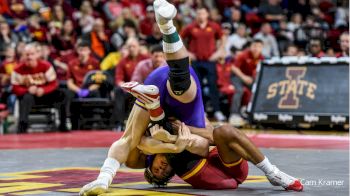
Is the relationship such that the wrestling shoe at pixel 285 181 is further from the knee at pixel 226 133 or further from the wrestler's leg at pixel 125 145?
the wrestler's leg at pixel 125 145

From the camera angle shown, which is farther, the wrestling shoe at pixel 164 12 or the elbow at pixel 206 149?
the elbow at pixel 206 149

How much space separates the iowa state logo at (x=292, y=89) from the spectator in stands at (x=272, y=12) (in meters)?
6.74

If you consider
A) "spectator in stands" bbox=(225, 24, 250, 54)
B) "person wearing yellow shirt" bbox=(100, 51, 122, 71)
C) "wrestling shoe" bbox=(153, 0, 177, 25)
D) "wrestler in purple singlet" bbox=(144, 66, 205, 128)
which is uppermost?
"wrestling shoe" bbox=(153, 0, 177, 25)

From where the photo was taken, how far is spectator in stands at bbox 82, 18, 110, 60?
17109 millimetres

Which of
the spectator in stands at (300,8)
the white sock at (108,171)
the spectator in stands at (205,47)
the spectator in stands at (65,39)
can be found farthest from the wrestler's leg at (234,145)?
the spectator in stands at (300,8)

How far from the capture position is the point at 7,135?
43.9ft

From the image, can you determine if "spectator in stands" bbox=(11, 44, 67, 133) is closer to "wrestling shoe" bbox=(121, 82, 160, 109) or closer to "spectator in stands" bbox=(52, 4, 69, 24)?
"spectator in stands" bbox=(52, 4, 69, 24)

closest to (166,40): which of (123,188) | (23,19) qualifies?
(123,188)

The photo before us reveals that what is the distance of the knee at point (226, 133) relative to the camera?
6113mm

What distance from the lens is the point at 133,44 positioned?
47.4 feet

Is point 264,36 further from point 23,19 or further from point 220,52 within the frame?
point 23,19

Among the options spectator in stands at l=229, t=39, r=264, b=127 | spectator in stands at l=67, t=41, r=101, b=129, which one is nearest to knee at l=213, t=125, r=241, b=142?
spectator in stands at l=67, t=41, r=101, b=129

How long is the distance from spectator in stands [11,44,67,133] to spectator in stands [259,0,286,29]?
817cm

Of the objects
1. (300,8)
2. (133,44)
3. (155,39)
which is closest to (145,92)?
(133,44)
